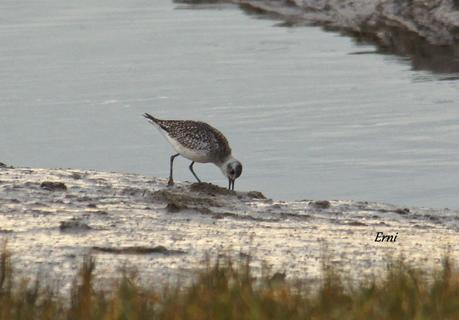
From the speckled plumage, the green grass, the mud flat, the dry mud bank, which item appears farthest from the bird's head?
the mud flat

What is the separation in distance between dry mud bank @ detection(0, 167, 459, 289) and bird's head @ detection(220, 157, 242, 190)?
58cm

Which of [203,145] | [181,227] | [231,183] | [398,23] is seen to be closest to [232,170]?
[231,183]

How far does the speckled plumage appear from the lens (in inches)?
524

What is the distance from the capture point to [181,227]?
10219 millimetres

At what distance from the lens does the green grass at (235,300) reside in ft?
21.0

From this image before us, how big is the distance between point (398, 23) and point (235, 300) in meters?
16.3

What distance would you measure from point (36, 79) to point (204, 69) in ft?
8.07

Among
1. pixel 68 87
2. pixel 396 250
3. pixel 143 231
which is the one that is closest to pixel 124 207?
pixel 143 231

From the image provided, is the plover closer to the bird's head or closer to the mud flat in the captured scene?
the bird's head

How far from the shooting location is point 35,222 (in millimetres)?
9961

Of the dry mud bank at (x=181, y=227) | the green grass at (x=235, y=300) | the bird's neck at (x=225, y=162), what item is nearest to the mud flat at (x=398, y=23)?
the bird's neck at (x=225, y=162)

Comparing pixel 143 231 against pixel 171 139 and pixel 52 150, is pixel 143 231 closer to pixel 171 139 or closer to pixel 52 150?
pixel 171 139

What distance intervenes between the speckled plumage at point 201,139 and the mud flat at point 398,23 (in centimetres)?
643

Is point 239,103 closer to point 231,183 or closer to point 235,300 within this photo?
point 231,183
